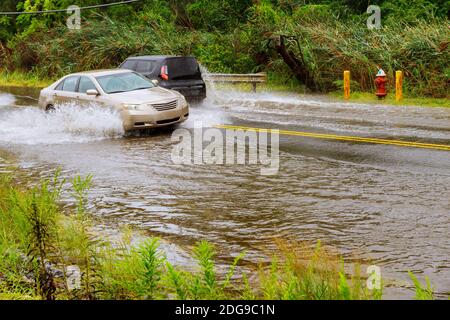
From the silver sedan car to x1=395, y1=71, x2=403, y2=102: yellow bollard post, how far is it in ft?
23.9

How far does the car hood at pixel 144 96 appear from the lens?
1712 cm

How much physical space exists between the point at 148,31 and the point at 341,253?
28.4 m

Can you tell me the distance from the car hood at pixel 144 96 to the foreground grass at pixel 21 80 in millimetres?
19630

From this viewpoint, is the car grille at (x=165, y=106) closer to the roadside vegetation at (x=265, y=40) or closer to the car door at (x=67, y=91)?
the car door at (x=67, y=91)

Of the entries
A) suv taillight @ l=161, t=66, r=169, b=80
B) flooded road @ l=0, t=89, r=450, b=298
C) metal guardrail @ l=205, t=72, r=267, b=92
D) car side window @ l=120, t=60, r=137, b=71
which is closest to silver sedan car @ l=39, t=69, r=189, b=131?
flooded road @ l=0, t=89, r=450, b=298

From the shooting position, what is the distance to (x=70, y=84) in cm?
1908

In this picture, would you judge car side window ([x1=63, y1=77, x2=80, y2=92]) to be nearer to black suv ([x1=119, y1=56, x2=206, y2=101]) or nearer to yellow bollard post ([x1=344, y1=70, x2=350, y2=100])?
black suv ([x1=119, y1=56, x2=206, y2=101])

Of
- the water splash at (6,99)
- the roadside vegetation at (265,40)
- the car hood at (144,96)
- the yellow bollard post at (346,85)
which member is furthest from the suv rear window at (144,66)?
the water splash at (6,99)

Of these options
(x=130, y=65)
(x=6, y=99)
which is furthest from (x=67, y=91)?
(x=6, y=99)

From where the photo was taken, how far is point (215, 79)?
2789 centimetres

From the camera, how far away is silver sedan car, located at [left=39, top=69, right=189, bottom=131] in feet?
55.5

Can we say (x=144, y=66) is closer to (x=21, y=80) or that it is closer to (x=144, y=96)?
(x=144, y=96)

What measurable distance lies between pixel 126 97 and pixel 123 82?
123cm
